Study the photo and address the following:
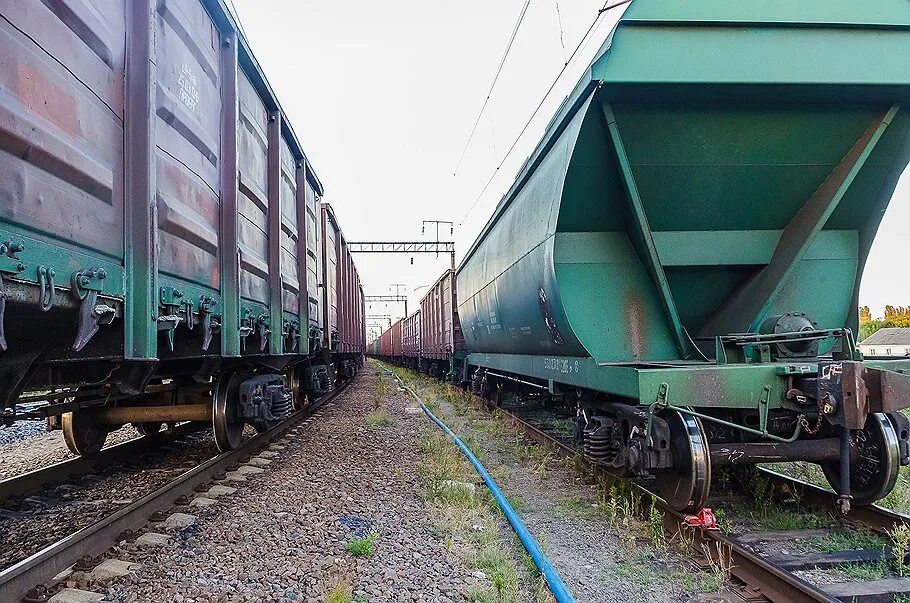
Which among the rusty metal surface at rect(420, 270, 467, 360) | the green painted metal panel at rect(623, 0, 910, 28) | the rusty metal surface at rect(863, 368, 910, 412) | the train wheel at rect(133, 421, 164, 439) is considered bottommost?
the train wheel at rect(133, 421, 164, 439)

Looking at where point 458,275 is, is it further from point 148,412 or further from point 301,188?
point 148,412

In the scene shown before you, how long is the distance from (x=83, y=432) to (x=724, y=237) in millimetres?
5897

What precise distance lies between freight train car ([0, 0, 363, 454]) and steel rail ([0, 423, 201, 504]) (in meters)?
0.17

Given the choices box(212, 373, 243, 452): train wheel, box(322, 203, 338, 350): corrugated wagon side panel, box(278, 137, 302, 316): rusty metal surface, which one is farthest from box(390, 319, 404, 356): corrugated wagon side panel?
box(212, 373, 243, 452): train wheel

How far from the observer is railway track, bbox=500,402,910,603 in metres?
2.95

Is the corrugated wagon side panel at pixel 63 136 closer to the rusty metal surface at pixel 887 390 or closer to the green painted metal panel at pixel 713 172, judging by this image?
the green painted metal panel at pixel 713 172

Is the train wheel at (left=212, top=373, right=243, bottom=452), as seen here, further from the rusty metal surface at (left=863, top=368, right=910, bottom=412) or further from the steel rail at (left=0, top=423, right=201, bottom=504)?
the rusty metal surface at (left=863, top=368, right=910, bottom=412)

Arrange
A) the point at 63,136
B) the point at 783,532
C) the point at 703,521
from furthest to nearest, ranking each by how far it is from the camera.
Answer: the point at 783,532 → the point at 703,521 → the point at 63,136

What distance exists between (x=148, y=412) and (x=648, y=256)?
15.1 ft

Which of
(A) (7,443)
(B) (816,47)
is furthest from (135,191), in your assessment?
(A) (7,443)

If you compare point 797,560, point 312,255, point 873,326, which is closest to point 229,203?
point 312,255

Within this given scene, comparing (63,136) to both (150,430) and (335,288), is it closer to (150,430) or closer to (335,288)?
(150,430)

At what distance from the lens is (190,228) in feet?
12.3

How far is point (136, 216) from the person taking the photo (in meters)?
2.97
